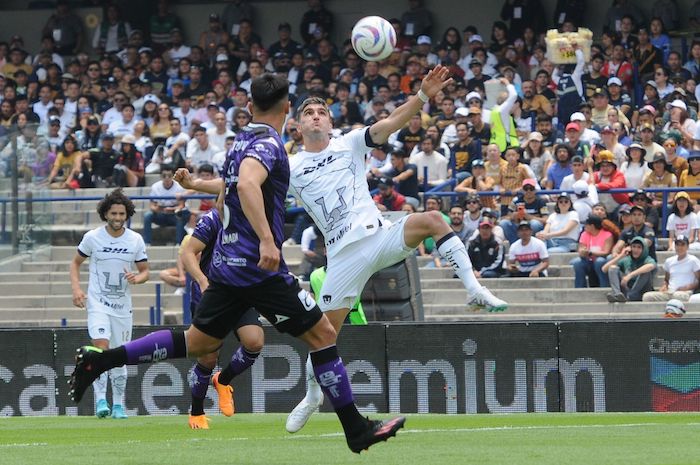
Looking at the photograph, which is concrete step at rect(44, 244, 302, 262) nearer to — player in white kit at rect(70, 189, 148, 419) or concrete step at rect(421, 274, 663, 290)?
concrete step at rect(421, 274, 663, 290)

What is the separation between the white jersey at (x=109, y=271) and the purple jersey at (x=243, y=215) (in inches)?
213

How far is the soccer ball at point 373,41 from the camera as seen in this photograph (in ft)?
44.0

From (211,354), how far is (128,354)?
2.56 meters

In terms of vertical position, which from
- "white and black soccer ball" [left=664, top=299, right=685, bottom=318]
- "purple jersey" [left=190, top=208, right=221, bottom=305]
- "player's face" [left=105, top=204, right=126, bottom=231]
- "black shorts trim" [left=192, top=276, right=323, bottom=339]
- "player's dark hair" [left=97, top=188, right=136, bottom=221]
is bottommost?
"white and black soccer ball" [left=664, top=299, right=685, bottom=318]

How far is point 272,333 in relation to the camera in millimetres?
15750

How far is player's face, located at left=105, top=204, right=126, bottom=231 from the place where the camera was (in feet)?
45.9

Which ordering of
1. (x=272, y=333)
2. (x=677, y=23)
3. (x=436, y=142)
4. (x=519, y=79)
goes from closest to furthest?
(x=272, y=333), (x=436, y=142), (x=519, y=79), (x=677, y=23)

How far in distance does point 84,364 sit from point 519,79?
17.8 meters

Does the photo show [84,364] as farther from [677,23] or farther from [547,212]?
[677,23]

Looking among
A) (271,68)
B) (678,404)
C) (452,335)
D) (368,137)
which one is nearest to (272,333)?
(452,335)

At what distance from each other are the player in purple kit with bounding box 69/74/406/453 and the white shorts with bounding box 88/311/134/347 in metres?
4.94

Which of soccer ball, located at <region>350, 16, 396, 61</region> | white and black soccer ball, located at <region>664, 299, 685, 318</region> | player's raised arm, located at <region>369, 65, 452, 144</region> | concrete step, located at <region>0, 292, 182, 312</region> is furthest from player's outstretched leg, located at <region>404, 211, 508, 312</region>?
concrete step, located at <region>0, 292, 182, 312</region>

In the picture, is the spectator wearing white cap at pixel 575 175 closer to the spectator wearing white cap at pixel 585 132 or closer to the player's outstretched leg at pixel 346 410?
the spectator wearing white cap at pixel 585 132

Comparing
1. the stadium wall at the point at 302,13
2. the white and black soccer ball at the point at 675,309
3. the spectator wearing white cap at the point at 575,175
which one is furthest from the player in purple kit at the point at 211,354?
the stadium wall at the point at 302,13
